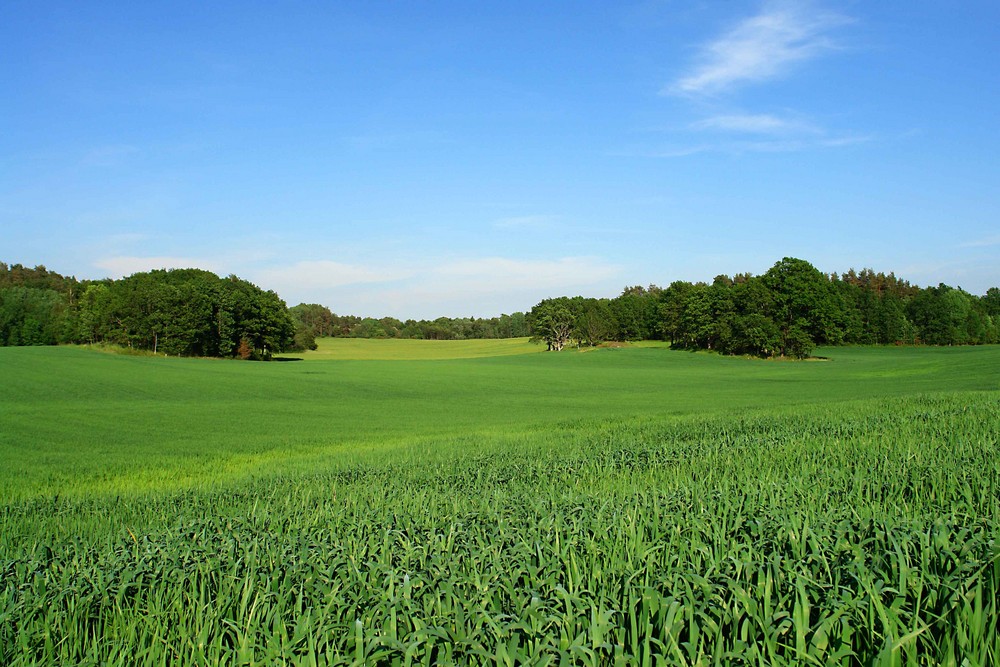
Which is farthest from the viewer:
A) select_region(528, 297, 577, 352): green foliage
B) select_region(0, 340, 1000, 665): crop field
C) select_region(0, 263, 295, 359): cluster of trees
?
select_region(528, 297, 577, 352): green foliage

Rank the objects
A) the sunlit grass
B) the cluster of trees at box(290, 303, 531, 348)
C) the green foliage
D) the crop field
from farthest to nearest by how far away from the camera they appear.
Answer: the cluster of trees at box(290, 303, 531, 348), the green foliage, the sunlit grass, the crop field

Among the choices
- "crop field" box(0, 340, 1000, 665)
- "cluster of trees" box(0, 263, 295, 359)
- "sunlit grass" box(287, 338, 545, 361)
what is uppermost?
"cluster of trees" box(0, 263, 295, 359)

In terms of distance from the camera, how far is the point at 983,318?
383 feet

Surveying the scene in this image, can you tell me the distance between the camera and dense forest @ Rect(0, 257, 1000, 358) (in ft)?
257

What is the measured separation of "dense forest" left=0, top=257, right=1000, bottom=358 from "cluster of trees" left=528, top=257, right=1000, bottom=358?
0.19 meters

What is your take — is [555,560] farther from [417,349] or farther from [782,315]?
[417,349]

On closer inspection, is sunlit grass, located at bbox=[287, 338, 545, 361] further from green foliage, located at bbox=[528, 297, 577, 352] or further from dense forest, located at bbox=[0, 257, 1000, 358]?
dense forest, located at bbox=[0, 257, 1000, 358]

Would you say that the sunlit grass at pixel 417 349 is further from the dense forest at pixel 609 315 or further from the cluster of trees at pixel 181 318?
the cluster of trees at pixel 181 318

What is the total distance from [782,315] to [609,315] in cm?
Answer: 4799

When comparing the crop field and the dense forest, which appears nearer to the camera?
the crop field

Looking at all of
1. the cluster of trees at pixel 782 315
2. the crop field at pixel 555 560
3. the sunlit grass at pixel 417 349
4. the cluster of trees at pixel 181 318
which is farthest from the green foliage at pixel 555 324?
the crop field at pixel 555 560

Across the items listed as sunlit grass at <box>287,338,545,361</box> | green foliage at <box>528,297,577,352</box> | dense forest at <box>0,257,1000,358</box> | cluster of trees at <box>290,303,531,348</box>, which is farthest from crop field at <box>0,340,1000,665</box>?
cluster of trees at <box>290,303,531,348</box>

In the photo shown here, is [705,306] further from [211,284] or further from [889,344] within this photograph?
[211,284]

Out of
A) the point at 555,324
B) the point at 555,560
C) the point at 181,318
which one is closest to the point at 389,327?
the point at 555,324
